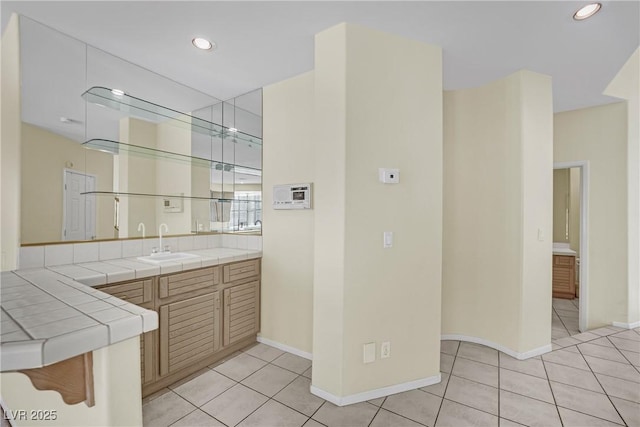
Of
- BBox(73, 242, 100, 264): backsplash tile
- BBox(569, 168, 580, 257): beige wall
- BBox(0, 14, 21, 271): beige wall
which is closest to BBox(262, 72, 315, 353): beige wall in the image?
BBox(73, 242, 100, 264): backsplash tile

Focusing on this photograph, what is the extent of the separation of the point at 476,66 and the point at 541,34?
50cm

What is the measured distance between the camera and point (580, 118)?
349 cm

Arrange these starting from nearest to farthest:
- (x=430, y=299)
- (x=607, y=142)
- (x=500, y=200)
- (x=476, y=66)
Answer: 1. (x=430, y=299)
2. (x=476, y=66)
3. (x=500, y=200)
4. (x=607, y=142)

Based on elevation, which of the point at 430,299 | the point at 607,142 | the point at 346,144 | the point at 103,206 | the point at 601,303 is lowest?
the point at 601,303

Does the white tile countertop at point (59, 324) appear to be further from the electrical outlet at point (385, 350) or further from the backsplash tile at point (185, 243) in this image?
the electrical outlet at point (385, 350)

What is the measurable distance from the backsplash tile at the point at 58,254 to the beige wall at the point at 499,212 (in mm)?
3358

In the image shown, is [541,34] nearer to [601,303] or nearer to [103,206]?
[601,303]

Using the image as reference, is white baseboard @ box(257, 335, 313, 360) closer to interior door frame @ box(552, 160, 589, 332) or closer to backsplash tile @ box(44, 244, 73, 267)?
backsplash tile @ box(44, 244, 73, 267)

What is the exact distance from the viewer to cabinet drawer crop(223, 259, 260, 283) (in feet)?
8.59

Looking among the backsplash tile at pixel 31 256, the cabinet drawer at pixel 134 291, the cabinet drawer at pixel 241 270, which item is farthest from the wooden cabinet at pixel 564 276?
the backsplash tile at pixel 31 256

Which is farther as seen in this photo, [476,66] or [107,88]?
[476,66]

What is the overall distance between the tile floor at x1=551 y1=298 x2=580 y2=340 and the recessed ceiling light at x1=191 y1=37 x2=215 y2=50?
4471mm

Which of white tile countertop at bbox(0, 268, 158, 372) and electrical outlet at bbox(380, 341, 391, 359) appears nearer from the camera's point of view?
white tile countertop at bbox(0, 268, 158, 372)

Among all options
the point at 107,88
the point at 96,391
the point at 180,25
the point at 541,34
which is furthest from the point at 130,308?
the point at 541,34
